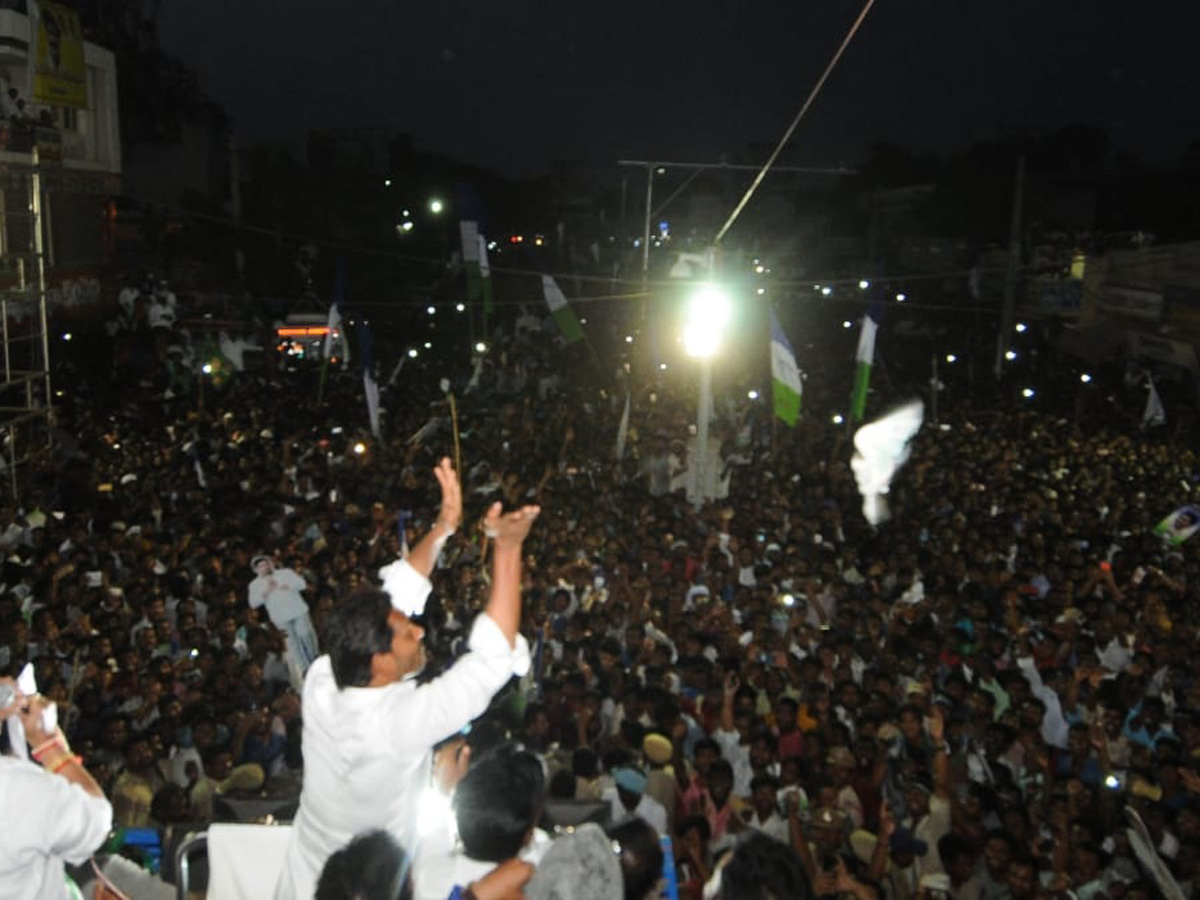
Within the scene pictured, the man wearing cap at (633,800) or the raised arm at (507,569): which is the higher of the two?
the raised arm at (507,569)

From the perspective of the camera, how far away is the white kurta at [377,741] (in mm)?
2385

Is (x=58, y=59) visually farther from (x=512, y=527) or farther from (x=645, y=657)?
(x=512, y=527)

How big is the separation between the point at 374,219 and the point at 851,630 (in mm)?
25412

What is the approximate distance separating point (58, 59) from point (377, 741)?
1498 centimetres

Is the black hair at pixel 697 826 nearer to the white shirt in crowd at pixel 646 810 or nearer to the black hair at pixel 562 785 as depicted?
the white shirt in crowd at pixel 646 810

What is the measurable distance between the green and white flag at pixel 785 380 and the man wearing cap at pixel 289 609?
515 centimetres

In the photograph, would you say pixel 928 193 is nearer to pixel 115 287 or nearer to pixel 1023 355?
pixel 1023 355

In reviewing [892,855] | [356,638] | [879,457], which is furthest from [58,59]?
[356,638]

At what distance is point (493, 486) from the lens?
11.3 m

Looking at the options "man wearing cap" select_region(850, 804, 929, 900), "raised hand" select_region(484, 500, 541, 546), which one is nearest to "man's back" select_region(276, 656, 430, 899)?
"raised hand" select_region(484, 500, 541, 546)

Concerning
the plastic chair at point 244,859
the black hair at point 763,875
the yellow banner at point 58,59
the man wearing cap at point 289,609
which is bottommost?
the man wearing cap at point 289,609

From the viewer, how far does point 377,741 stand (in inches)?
97.0

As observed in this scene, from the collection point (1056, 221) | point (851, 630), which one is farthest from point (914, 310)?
point (851, 630)

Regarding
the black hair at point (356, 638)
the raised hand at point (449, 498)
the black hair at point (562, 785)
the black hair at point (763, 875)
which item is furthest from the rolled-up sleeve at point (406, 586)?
the black hair at point (562, 785)
